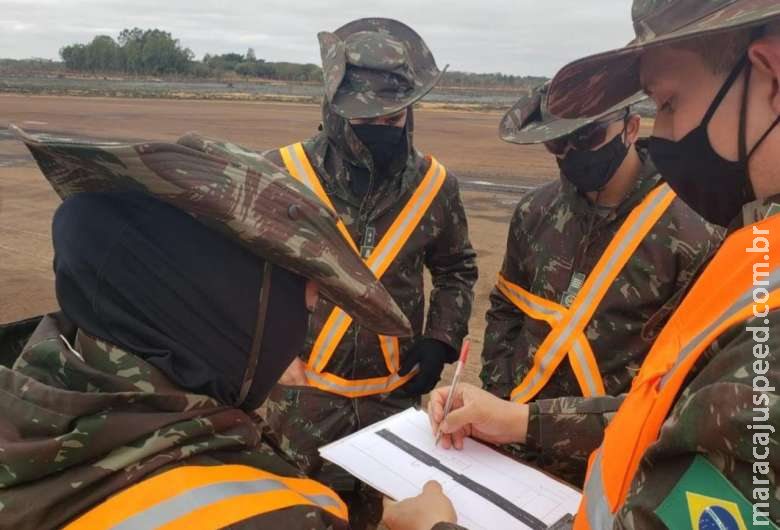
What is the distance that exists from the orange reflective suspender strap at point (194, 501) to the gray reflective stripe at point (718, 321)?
81 cm

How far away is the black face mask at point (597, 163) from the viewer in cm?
277

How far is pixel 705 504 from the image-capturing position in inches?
44.7

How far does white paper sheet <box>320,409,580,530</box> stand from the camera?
1.97 m

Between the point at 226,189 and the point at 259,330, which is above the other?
the point at 226,189

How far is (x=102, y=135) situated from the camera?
21.0 m

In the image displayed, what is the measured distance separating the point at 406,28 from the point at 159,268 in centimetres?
265

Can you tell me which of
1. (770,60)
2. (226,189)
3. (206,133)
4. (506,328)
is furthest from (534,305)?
(206,133)

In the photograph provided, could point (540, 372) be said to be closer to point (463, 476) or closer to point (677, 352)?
point (463, 476)

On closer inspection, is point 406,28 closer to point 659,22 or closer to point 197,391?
point 659,22

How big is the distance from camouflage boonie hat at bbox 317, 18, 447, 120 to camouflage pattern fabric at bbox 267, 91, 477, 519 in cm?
11

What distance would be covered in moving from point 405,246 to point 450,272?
17.4 inches

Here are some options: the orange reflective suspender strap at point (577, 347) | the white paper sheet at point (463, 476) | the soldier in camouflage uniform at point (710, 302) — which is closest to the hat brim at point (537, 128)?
the orange reflective suspender strap at point (577, 347)

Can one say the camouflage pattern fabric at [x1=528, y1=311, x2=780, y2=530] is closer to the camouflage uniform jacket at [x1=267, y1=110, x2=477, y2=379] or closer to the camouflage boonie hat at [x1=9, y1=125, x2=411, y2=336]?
the camouflage boonie hat at [x1=9, y1=125, x2=411, y2=336]

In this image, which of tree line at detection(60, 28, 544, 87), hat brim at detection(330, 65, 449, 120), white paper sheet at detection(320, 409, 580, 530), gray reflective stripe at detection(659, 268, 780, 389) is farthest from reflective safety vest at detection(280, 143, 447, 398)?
tree line at detection(60, 28, 544, 87)
